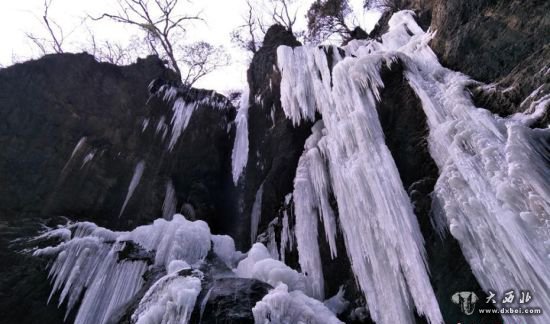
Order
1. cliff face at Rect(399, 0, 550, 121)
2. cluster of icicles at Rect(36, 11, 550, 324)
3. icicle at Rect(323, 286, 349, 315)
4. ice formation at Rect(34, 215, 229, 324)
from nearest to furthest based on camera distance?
cluster of icicles at Rect(36, 11, 550, 324), cliff face at Rect(399, 0, 550, 121), icicle at Rect(323, 286, 349, 315), ice formation at Rect(34, 215, 229, 324)

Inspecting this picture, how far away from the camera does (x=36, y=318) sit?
7.33m

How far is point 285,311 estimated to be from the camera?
12.7 ft

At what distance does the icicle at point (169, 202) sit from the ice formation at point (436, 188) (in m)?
4.49

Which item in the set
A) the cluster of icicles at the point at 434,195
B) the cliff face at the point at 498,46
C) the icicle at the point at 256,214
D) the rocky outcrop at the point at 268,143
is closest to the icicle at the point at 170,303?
the cluster of icicles at the point at 434,195

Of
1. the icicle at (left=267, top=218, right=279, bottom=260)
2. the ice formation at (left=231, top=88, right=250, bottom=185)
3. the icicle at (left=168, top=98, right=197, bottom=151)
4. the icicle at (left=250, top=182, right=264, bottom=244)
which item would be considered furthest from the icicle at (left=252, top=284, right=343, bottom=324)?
the icicle at (left=168, top=98, right=197, bottom=151)

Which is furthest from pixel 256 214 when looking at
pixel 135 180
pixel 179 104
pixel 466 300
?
pixel 466 300

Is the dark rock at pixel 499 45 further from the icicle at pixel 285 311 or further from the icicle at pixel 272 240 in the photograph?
the icicle at pixel 272 240

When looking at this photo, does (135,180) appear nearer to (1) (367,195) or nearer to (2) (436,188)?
(1) (367,195)

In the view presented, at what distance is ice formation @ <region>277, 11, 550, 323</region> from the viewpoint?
3789mm

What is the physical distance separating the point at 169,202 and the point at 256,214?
9.28 ft

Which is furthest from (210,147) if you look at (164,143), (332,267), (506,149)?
(506,149)

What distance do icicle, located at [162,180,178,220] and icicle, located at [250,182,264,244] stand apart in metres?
2.50

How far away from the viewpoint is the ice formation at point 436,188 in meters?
3.79

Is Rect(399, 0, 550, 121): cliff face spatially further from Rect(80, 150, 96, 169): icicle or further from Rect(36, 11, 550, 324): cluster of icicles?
Rect(80, 150, 96, 169): icicle
